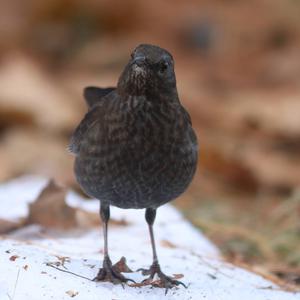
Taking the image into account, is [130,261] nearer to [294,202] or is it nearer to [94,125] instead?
[94,125]

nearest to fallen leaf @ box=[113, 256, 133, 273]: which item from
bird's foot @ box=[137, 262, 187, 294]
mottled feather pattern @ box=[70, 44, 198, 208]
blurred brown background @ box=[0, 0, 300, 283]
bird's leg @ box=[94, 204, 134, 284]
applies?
bird's leg @ box=[94, 204, 134, 284]

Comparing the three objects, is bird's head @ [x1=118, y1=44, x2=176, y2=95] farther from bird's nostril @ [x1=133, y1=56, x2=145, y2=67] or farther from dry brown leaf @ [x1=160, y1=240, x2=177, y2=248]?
dry brown leaf @ [x1=160, y1=240, x2=177, y2=248]

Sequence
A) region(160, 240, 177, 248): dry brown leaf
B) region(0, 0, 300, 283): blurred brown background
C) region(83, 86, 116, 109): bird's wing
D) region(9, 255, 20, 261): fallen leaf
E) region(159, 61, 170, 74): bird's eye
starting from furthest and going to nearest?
region(0, 0, 300, 283): blurred brown background, region(160, 240, 177, 248): dry brown leaf, region(83, 86, 116, 109): bird's wing, region(159, 61, 170, 74): bird's eye, region(9, 255, 20, 261): fallen leaf

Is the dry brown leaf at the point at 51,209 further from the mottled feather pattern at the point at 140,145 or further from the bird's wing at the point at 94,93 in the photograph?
the mottled feather pattern at the point at 140,145

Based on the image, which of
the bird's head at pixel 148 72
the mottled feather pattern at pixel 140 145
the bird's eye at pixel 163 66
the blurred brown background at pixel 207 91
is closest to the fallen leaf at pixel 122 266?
the mottled feather pattern at pixel 140 145

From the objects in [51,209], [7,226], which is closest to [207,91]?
[51,209]

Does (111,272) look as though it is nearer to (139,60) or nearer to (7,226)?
(139,60)
